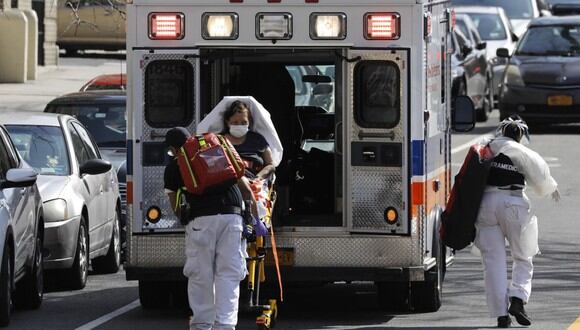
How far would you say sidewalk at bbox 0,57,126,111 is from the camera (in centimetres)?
2993

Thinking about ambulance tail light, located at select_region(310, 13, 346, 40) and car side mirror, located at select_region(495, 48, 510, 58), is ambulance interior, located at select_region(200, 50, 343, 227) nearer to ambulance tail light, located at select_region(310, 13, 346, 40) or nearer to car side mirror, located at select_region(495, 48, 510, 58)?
ambulance tail light, located at select_region(310, 13, 346, 40)

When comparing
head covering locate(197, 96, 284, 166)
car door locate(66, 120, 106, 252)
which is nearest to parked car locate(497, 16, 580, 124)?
car door locate(66, 120, 106, 252)

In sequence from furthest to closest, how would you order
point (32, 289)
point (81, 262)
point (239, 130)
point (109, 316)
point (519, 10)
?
point (519, 10), point (81, 262), point (32, 289), point (109, 316), point (239, 130)

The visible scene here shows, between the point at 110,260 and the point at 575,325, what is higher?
the point at 110,260

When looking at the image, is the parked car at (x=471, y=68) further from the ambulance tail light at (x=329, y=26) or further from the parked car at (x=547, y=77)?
the ambulance tail light at (x=329, y=26)

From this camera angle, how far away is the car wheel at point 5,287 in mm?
11789

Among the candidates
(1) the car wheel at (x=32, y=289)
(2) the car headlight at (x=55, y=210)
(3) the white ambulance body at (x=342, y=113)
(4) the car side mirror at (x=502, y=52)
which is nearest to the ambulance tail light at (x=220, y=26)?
(3) the white ambulance body at (x=342, y=113)

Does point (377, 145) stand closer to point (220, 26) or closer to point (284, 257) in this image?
point (284, 257)

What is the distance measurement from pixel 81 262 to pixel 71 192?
2.10 feet

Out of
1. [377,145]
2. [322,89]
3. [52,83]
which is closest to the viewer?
[377,145]

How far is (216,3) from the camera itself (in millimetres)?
12148

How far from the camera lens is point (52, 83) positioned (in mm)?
35125

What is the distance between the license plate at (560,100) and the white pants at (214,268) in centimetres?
1793

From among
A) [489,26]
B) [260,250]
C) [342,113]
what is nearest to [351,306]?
[342,113]
